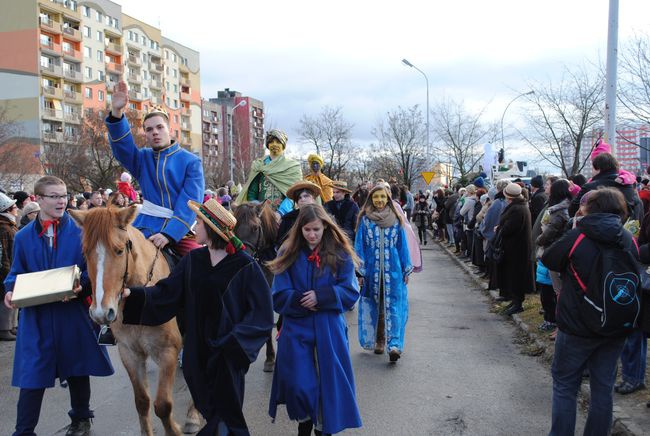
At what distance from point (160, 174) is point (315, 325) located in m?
2.17

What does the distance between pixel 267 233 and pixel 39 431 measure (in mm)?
3256

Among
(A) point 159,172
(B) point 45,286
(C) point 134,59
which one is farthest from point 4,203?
(C) point 134,59

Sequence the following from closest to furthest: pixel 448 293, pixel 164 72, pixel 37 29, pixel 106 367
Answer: pixel 106 367, pixel 448 293, pixel 37 29, pixel 164 72

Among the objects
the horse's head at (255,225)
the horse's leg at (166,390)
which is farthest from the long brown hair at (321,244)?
the horse's head at (255,225)

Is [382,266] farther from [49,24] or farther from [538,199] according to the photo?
[49,24]

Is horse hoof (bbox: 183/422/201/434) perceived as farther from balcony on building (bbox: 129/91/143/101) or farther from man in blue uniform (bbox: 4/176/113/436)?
balcony on building (bbox: 129/91/143/101)

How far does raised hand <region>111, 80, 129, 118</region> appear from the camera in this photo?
17.8 feet

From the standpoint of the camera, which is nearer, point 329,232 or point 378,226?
point 329,232

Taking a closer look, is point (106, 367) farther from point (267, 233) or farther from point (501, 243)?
point (501, 243)

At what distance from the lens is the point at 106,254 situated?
4.13 metres

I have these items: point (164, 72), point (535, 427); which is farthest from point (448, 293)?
point (164, 72)

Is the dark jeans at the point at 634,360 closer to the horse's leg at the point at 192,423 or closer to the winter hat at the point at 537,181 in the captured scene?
the horse's leg at the point at 192,423

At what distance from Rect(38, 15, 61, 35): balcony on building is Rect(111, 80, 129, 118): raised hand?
2813 inches

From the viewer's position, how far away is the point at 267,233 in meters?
7.64
